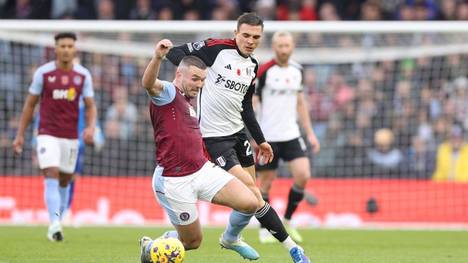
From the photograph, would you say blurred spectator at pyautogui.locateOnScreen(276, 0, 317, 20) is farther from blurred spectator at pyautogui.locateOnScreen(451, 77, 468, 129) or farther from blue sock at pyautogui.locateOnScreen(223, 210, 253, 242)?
blue sock at pyautogui.locateOnScreen(223, 210, 253, 242)

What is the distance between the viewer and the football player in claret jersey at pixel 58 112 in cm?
1281

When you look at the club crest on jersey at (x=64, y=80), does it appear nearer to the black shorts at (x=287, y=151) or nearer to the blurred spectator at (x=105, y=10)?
the black shorts at (x=287, y=151)

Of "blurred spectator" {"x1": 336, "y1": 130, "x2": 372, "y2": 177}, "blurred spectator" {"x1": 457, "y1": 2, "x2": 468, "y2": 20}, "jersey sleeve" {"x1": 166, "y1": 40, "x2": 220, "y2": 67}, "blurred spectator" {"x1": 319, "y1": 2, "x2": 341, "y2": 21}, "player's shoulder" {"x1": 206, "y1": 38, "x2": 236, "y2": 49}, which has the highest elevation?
"player's shoulder" {"x1": 206, "y1": 38, "x2": 236, "y2": 49}

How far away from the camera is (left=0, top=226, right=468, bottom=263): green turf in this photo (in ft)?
33.5

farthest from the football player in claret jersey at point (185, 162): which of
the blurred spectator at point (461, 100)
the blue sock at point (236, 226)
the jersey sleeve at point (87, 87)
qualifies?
the blurred spectator at point (461, 100)

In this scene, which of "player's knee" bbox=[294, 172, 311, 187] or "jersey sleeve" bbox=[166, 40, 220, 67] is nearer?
"jersey sleeve" bbox=[166, 40, 220, 67]

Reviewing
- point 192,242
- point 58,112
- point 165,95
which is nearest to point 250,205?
point 192,242

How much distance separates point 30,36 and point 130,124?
2352 mm

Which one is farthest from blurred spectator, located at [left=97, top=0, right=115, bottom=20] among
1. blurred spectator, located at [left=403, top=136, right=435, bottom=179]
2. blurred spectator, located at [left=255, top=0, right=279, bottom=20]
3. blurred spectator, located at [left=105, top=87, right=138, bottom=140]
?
blurred spectator, located at [left=403, top=136, right=435, bottom=179]

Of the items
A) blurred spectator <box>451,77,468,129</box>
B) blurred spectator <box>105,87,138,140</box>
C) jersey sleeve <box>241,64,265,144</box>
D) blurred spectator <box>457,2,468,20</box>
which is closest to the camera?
jersey sleeve <box>241,64,265,144</box>

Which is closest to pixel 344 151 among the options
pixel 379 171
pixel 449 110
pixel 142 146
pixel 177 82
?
pixel 379 171

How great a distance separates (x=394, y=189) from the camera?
56.7ft

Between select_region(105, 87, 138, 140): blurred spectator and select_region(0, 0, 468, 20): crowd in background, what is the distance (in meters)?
2.52

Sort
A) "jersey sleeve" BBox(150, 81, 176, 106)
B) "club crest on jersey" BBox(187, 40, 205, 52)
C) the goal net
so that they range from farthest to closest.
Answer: the goal net < "club crest on jersey" BBox(187, 40, 205, 52) < "jersey sleeve" BBox(150, 81, 176, 106)
